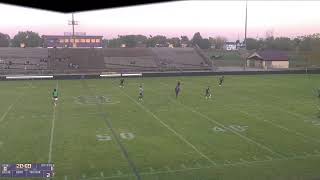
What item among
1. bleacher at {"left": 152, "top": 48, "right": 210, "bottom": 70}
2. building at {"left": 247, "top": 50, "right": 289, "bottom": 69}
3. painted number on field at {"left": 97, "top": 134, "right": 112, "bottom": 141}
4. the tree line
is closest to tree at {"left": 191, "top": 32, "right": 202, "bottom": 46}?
the tree line

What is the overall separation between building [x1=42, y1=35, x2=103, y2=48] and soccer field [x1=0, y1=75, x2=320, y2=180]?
68269 millimetres

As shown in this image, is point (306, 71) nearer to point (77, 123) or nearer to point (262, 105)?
point (262, 105)

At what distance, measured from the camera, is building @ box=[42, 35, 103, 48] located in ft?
328

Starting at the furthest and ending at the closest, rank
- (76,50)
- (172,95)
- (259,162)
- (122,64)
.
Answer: (76,50), (122,64), (172,95), (259,162)

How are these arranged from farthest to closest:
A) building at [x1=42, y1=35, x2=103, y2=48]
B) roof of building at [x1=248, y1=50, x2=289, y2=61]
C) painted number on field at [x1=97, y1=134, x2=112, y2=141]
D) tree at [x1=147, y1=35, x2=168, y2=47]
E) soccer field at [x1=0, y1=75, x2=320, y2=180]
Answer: tree at [x1=147, y1=35, x2=168, y2=47]
building at [x1=42, y1=35, x2=103, y2=48]
roof of building at [x1=248, y1=50, x2=289, y2=61]
painted number on field at [x1=97, y1=134, x2=112, y2=141]
soccer field at [x1=0, y1=75, x2=320, y2=180]

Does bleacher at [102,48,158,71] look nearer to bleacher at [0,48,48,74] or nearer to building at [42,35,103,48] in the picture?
bleacher at [0,48,48,74]

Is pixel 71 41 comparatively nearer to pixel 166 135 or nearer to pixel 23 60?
pixel 23 60

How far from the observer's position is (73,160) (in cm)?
1459

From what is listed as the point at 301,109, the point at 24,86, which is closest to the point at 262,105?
the point at 301,109

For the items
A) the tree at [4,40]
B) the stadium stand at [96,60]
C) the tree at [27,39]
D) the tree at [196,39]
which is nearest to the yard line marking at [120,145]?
the stadium stand at [96,60]

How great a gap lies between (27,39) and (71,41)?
25.3 meters

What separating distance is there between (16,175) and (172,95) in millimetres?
22302

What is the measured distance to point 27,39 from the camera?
412 ft

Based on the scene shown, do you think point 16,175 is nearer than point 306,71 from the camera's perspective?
Yes
